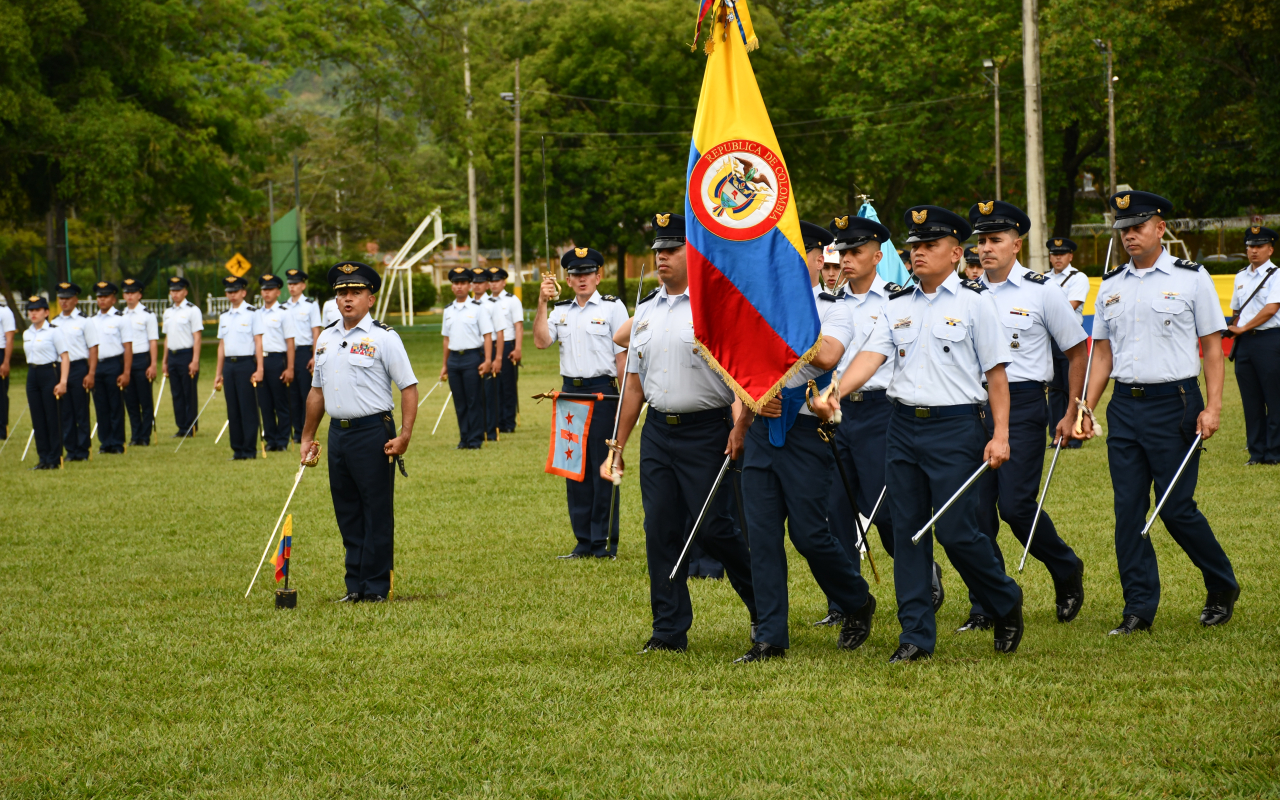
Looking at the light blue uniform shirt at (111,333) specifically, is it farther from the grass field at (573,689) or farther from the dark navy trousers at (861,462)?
the dark navy trousers at (861,462)

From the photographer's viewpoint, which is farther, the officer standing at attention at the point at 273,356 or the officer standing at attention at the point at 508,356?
the officer standing at attention at the point at 508,356

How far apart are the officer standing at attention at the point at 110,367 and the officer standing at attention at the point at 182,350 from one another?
0.67 m

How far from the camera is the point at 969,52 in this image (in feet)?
141

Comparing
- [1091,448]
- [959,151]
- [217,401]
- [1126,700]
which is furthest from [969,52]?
[1126,700]

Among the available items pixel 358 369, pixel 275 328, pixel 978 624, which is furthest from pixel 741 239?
pixel 275 328

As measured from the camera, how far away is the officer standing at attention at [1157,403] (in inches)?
271

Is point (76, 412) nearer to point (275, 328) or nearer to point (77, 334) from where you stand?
point (77, 334)

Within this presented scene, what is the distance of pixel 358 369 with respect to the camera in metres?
8.34

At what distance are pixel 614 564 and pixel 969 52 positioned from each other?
37.1 metres

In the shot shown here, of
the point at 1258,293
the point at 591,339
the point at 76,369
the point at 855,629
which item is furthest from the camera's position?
the point at 76,369

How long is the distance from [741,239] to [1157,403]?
2325mm

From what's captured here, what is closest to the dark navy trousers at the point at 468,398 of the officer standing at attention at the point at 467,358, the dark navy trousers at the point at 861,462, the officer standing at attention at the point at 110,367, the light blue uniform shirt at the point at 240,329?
the officer standing at attention at the point at 467,358

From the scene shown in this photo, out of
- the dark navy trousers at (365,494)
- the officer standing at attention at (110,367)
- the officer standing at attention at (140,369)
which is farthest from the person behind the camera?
the officer standing at attention at (140,369)

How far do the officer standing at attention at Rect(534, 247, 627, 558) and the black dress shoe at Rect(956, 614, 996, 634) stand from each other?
3.31 meters
